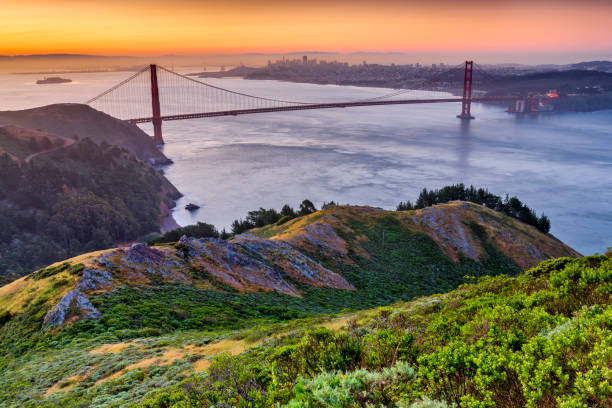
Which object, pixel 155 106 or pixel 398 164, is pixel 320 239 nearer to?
pixel 398 164

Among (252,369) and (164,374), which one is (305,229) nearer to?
(164,374)

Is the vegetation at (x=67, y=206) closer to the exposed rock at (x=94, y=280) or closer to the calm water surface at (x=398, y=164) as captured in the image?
the calm water surface at (x=398, y=164)

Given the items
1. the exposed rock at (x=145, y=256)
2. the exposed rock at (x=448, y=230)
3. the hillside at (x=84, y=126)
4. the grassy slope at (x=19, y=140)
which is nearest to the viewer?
the exposed rock at (x=145, y=256)

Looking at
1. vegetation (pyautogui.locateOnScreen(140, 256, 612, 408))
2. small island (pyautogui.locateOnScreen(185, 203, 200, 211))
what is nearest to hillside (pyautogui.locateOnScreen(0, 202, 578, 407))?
vegetation (pyautogui.locateOnScreen(140, 256, 612, 408))

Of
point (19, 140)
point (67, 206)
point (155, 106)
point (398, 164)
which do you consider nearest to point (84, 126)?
point (155, 106)

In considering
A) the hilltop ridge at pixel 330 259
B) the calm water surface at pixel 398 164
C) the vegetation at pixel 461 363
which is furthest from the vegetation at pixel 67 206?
the vegetation at pixel 461 363
